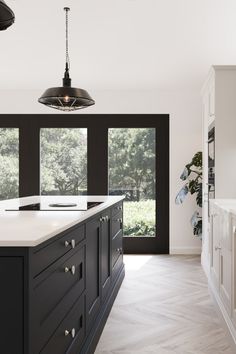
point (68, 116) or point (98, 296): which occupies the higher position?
point (68, 116)

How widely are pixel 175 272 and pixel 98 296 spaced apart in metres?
2.19

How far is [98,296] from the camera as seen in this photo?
3.03 m

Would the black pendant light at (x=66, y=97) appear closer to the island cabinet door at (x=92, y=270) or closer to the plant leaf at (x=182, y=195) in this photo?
the island cabinet door at (x=92, y=270)

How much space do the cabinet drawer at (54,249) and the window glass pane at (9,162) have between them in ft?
13.4

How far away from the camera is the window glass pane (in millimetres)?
6301

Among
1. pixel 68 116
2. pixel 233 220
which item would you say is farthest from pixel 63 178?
pixel 233 220

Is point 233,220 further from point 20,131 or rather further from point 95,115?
point 20,131

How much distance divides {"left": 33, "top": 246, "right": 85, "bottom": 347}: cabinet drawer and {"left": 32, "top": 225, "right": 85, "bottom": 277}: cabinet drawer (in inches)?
2.0

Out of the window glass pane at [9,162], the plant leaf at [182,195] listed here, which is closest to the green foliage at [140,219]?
the plant leaf at [182,195]

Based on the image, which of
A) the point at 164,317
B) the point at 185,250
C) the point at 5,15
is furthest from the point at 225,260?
the point at 185,250

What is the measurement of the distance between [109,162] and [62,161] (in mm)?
694

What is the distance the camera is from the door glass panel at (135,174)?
629 centimetres

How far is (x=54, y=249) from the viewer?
183 cm

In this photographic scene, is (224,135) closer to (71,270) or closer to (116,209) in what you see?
(116,209)
